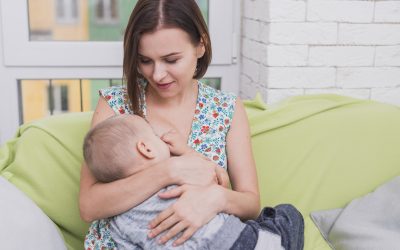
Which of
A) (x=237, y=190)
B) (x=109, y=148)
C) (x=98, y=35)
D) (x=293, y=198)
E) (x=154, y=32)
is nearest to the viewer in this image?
(x=109, y=148)

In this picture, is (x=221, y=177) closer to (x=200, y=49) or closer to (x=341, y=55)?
(x=200, y=49)

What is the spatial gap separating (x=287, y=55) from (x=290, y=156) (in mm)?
446

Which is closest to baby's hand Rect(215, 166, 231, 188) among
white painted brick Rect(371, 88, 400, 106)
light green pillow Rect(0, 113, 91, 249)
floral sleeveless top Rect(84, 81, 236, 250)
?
floral sleeveless top Rect(84, 81, 236, 250)

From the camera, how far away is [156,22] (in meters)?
1.38

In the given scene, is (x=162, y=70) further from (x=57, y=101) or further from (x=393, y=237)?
(x=57, y=101)

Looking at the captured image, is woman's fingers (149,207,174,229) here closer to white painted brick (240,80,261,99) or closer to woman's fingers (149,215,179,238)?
woman's fingers (149,215,179,238)

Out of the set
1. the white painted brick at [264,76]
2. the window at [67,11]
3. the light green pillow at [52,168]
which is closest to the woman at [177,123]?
the light green pillow at [52,168]

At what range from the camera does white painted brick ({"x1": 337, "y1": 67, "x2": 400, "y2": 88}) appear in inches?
81.8

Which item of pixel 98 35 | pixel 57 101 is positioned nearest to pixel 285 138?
pixel 98 35

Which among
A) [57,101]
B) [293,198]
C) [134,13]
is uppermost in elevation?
[134,13]

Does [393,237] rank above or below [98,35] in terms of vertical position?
below

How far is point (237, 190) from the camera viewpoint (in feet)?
4.97

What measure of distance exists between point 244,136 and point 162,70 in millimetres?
341

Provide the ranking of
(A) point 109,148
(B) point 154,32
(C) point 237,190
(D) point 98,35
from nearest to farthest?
(A) point 109,148, (B) point 154,32, (C) point 237,190, (D) point 98,35
